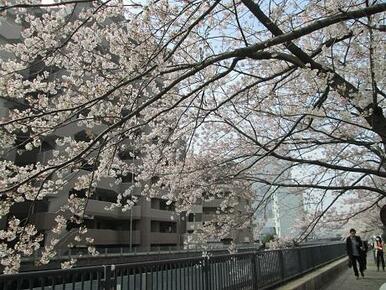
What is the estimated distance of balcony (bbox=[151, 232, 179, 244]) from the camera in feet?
123

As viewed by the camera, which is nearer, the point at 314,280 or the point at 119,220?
the point at 314,280

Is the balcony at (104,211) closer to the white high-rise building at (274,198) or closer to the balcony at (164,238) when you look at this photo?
the balcony at (164,238)

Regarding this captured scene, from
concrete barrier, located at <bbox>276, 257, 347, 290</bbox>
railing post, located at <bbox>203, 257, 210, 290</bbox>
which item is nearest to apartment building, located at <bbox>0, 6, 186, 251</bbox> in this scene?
concrete barrier, located at <bbox>276, 257, 347, 290</bbox>

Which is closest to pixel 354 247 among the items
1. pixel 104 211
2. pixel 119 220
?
pixel 104 211

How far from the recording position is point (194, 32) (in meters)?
6.21

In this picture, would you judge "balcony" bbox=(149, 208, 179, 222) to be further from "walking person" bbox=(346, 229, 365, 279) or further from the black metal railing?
the black metal railing

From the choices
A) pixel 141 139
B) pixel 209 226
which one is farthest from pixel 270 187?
pixel 141 139

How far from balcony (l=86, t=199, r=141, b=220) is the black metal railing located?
19.4 m

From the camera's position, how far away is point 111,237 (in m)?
32.4

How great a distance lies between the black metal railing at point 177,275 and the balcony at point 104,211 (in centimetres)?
1945

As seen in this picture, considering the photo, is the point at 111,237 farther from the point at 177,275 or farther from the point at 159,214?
the point at 177,275

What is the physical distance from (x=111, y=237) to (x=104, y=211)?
284 cm

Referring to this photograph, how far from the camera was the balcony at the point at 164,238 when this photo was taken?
123 ft

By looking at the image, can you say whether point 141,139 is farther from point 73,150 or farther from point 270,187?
point 270,187
